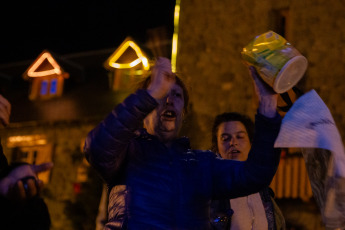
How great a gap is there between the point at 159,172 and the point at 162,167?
3 cm

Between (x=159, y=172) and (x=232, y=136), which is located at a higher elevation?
(x=232, y=136)

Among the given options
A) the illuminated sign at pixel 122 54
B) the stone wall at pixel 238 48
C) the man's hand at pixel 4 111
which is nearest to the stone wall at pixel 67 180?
the illuminated sign at pixel 122 54

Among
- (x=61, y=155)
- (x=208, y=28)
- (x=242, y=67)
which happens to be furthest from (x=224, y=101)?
(x=61, y=155)

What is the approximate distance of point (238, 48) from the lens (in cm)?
828

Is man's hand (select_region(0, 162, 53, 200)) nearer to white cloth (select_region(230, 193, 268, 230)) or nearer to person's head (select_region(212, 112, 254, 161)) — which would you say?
white cloth (select_region(230, 193, 268, 230))

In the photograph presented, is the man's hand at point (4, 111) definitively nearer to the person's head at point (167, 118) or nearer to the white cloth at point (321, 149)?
the person's head at point (167, 118)

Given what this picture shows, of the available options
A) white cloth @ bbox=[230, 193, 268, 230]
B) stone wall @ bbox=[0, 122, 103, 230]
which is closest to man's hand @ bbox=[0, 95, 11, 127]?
white cloth @ bbox=[230, 193, 268, 230]

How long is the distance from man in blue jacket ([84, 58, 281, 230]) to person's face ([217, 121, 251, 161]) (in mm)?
1105

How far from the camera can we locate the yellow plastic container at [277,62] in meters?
1.76

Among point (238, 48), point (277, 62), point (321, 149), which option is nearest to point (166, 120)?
point (277, 62)

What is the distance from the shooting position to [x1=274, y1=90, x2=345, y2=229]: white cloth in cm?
165

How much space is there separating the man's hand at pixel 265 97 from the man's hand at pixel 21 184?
36.6 inches

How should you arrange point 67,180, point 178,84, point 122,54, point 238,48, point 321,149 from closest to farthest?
1. point 321,149
2. point 178,84
3. point 238,48
4. point 122,54
5. point 67,180

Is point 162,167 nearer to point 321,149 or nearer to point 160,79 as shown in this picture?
point 160,79
